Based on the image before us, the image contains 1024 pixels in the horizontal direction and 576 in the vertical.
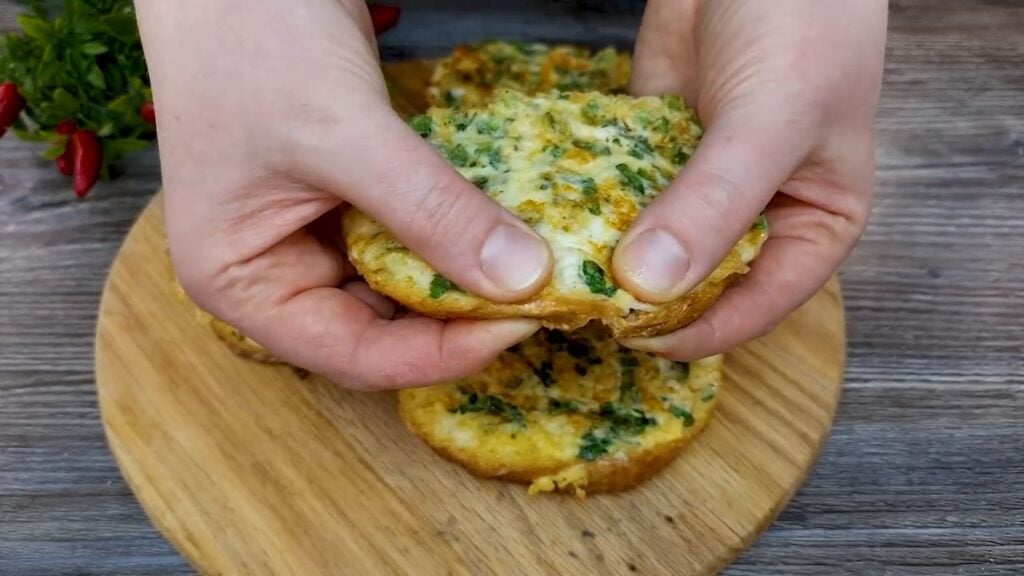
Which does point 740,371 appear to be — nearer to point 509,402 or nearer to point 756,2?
point 509,402

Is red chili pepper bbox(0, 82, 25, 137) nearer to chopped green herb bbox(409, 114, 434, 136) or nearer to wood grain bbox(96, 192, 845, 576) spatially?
wood grain bbox(96, 192, 845, 576)

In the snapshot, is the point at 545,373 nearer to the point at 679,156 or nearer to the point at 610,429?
the point at 610,429

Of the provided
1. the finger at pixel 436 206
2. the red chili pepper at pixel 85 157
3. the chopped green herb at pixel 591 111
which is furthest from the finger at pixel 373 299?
the red chili pepper at pixel 85 157

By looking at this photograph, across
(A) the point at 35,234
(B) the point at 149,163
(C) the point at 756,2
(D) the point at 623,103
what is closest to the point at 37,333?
(A) the point at 35,234

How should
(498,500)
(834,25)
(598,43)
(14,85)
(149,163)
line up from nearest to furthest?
1. (834,25)
2. (498,500)
3. (14,85)
4. (149,163)
5. (598,43)

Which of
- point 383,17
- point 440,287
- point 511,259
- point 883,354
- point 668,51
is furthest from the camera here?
point 383,17

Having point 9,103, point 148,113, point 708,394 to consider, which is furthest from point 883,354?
point 9,103

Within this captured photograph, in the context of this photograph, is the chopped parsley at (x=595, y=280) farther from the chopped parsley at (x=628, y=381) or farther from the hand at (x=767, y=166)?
the chopped parsley at (x=628, y=381)
